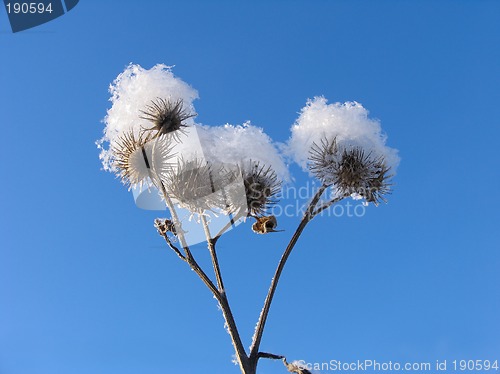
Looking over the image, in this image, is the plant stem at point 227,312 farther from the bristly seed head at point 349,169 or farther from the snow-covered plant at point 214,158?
the bristly seed head at point 349,169

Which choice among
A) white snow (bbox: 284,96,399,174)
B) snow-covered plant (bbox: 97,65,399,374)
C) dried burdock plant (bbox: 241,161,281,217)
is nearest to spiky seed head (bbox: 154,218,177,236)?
snow-covered plant (bbox: 97,65,399,374)

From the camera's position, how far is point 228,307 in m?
2.57

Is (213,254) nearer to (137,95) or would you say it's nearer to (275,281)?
(275,281)

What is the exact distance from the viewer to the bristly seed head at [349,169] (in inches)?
117

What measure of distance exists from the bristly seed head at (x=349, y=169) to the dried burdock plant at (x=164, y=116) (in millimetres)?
828

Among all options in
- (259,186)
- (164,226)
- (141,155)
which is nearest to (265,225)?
(259,186)

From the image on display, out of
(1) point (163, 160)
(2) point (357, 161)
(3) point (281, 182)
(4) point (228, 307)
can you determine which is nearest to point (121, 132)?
(1) point (163, 160)

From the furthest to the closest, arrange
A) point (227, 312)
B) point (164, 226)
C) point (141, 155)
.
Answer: point (141, 155)
point (164, 226)
point (227, 312)

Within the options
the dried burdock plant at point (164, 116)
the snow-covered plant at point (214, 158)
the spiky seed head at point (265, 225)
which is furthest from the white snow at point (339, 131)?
the dried burdock plant at point (164, 116)

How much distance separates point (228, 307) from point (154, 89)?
130 cm

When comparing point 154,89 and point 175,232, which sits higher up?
point 154,89

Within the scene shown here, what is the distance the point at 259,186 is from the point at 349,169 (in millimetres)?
539

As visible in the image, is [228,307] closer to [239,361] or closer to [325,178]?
[239,361]

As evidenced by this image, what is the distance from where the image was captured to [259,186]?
296 cm
